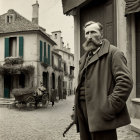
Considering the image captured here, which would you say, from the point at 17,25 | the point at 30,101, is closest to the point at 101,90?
the point at 30,101

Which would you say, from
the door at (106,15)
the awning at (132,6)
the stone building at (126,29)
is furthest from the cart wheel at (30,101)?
the awning at (132,6)

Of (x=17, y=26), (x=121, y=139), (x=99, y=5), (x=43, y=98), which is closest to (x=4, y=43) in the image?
(x=17, y=26)

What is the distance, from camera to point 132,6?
585 centimetres

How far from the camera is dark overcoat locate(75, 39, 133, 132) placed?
208 cm

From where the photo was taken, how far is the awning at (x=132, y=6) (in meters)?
5.75

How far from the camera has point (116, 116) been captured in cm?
215

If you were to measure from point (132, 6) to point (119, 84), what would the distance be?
14.3 ft

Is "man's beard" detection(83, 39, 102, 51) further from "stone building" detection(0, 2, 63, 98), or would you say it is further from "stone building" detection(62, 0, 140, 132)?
"stone building" detection(0, 2, 63, 98)

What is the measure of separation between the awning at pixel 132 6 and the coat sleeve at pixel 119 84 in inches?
158

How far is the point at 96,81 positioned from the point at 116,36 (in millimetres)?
4722

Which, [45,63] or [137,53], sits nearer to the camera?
[137,53]

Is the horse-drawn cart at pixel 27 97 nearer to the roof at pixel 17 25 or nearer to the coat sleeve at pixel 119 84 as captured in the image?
the roof at pixel 17 25

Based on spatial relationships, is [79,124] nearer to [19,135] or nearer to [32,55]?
[19,135]

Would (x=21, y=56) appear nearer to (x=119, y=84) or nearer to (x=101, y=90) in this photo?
(x=101, y=90)
